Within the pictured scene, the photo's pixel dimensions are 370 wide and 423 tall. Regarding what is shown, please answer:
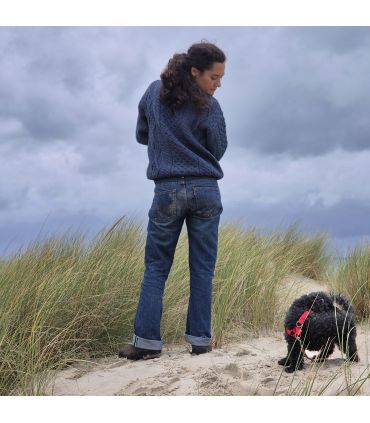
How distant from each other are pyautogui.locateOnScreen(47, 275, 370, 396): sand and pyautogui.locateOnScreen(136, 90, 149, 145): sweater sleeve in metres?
1.66

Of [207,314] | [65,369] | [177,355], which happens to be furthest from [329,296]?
[65,369]

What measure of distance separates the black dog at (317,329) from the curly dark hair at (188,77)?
5.17ft

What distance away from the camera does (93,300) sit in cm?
434

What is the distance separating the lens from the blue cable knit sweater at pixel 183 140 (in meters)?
4.07

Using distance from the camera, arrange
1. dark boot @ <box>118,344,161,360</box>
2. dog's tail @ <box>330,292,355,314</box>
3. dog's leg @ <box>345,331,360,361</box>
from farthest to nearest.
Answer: dark boot @ <box>118,344,161,360</box> < dog's tail @ <box>330,292,355,314</box> < dog's leg @ <box>345,331,360,361</box>

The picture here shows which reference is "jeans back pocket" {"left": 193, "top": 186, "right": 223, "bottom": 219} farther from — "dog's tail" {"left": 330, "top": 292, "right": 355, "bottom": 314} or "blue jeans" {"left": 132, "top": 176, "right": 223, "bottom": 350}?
"dog's tail" {"left": 330, "top": 292, "right": 355, "bottom": 314}

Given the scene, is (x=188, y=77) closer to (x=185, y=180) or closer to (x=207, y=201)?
(x=185, y=180)

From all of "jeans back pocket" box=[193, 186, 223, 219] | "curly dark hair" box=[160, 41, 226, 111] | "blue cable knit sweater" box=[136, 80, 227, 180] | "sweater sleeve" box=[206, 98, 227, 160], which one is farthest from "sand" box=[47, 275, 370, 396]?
"curly dark hair" box=[160, 41, 226, 111]

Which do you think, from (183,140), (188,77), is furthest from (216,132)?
(188,77)

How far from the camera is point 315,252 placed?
9.04 meters

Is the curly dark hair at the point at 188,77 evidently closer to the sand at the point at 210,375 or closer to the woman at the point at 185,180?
the woman at the point at 185,180

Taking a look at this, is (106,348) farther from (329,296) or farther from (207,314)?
(329,296)

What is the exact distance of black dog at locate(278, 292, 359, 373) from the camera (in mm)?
3627

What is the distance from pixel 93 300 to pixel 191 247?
0.85 meters
